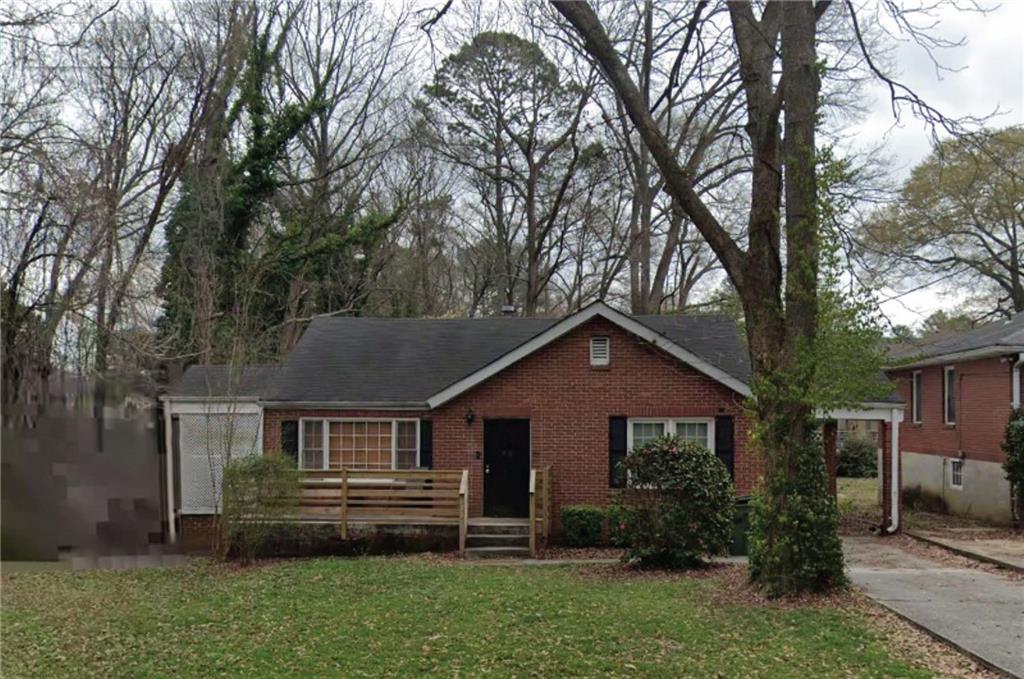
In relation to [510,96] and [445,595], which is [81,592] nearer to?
[445,595]

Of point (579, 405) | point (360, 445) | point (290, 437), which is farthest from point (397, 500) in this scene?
point (579, 405)

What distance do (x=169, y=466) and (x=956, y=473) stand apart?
17.2m

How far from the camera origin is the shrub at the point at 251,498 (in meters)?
13.6

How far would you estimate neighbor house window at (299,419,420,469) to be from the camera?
1648 centimetres

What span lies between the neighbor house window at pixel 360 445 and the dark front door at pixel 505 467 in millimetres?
1533

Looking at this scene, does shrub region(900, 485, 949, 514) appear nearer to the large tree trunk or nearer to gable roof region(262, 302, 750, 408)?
gable roof region(262, 302, 750, 408)

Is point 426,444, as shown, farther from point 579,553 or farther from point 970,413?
point 970,413

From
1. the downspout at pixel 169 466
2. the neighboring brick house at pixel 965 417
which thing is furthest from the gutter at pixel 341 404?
the neighboring brick house at pixel 965 417

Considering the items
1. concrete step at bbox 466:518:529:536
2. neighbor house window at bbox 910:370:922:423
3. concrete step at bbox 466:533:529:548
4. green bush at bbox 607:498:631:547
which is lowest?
concrete step at bbox 466:533:529:548

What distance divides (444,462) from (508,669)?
9341 mm

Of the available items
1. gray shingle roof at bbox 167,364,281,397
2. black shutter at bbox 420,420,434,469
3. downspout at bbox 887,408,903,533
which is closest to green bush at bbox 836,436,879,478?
downspout at bbox 887,408,903,533

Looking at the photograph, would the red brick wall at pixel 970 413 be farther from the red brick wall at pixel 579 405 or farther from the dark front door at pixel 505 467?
the dark front door at pixel 505 467

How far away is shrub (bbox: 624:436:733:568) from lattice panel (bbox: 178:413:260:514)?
25.5 ft

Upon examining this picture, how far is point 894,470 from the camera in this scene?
16203mm
